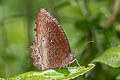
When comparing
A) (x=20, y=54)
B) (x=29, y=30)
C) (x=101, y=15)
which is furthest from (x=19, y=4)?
(x=101, y=15)

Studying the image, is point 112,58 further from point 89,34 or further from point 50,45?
point 89,34

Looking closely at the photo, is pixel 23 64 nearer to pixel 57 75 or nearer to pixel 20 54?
pixel 20 54

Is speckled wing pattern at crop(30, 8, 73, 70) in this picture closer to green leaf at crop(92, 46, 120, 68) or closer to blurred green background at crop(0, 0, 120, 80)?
green leaf at crop(92, 46, 120, 68)

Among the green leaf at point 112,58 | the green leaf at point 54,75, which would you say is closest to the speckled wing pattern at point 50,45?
the green leaf at point 112,58

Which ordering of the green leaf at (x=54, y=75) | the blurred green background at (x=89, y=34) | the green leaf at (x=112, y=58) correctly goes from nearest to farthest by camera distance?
the green leaf at (x=54, y=75) < the green leaf at (x=112, y=58) < the blurred green background at (x=89, y=34)

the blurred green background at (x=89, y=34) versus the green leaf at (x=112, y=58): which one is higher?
the blurred green background at (x=89, y=34)

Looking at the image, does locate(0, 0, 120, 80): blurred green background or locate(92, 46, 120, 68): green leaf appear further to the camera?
locate(0, 0, 120, 80): blurred green background

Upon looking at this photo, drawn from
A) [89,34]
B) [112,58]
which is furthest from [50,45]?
[89,34]

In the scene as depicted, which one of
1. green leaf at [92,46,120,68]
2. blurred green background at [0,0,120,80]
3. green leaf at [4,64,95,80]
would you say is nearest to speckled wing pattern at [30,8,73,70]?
green leaf at [92,46,120,68]

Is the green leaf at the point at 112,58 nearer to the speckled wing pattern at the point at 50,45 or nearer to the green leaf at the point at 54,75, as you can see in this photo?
the speckled wing pattern at the point at 50,45
